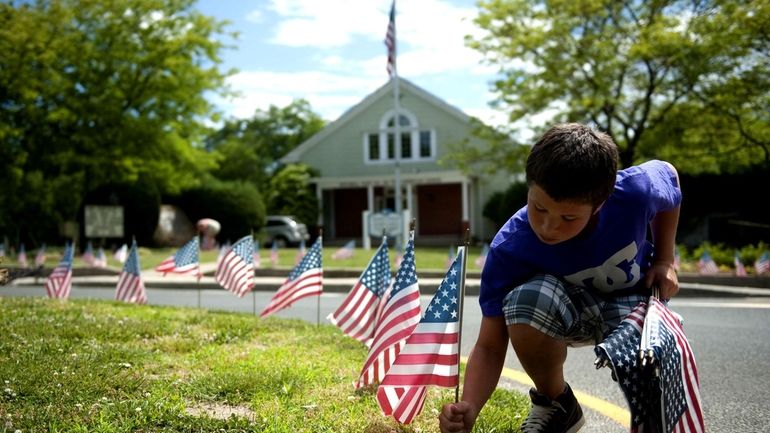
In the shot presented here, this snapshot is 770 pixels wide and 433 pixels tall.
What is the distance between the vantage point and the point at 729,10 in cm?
1560

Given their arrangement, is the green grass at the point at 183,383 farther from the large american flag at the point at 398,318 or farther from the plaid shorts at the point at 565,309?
the plaid shorts at the point at 565,309

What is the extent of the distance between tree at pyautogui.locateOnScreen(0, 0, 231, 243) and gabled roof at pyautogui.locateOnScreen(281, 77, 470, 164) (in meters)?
9.18

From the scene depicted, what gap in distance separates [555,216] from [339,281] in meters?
12.0

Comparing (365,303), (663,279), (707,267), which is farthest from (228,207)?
(663,279)

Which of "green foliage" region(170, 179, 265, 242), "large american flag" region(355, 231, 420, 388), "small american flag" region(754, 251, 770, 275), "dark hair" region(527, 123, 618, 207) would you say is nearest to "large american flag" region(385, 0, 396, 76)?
"small american flag" region(754, 251, 770, 275)

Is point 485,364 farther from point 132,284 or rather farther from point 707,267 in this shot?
point 707,267

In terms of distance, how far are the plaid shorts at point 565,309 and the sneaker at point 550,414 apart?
0.30 meters

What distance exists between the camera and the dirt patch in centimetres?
338

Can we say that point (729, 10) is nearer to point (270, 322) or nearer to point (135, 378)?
point (270, 322)

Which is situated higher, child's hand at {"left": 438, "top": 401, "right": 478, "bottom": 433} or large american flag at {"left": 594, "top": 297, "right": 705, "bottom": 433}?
large american flag at {"left": 594, "top": 297, "right": 705, "bottom": 433}

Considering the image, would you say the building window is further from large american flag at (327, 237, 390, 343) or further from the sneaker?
the sneaker

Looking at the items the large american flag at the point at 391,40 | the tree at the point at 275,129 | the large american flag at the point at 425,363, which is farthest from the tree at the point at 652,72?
the tree at the point at 275,129

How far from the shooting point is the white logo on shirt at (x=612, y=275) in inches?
107

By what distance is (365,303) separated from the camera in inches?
201
